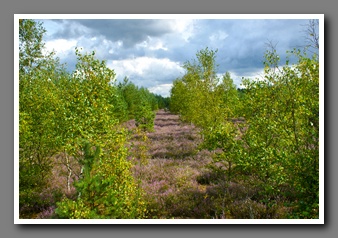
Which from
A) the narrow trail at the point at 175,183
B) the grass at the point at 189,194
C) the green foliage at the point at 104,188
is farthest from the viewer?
the narrow trail at the point at 175,183

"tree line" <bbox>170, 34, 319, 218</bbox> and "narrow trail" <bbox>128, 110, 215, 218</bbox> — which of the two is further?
"narrow trail" <bbox>128, 110, 215, 218</bbox>

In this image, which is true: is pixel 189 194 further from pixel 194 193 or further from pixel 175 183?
pixel 175 183

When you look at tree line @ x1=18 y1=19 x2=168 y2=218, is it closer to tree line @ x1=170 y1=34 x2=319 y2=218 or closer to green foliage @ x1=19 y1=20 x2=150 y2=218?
green foliage @ x1=19 y1=20 x2=150 y2=218

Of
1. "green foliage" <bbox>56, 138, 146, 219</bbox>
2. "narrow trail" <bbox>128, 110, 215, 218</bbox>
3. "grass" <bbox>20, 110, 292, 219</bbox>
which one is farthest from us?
"narrow trail" <bbox>128, 110, 215, 218</bbox>

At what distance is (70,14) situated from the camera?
7.02 m

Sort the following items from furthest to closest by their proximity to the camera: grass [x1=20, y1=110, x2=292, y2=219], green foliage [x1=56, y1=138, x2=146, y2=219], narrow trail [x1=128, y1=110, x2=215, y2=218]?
narrow trail [x1=128, y1=110, x2=215, y2=218] < grass [x1=20, y1=110, x2=292, y2=219] < green foliage [x1=56, y1=138, x2=146, y2=219]

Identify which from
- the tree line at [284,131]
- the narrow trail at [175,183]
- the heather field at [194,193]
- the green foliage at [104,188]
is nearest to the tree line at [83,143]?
the green foliage at [104,188]

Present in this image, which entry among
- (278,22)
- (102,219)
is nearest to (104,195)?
(102,219)

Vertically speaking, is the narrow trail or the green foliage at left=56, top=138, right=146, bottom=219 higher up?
the green foliage at left=56, top=138, right=146, bottom=219

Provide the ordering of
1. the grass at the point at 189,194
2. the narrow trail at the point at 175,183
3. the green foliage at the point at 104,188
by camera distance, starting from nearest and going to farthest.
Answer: the green foliage at the point at 104,188 → the grass at the point at 189,194 → the narrow trail at the point at 175,183

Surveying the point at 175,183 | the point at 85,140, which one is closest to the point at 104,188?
the point at 85,140

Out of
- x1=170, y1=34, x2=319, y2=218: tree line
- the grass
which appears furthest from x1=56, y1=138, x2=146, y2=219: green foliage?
x1=170, y1=34, x2=319, y2=218: tree line

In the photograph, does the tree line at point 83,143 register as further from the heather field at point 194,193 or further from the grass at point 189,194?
the heather field at point 194,193

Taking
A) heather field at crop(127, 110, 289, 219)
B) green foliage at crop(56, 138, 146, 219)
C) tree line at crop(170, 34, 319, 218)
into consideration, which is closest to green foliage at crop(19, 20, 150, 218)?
green foliage at crop(56, 138, 146, 219)
